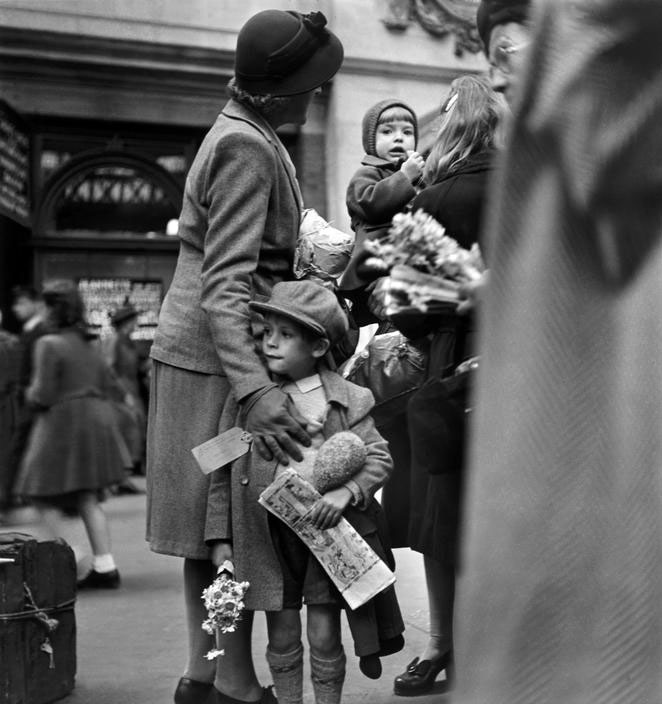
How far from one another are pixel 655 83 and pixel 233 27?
11.4 metres

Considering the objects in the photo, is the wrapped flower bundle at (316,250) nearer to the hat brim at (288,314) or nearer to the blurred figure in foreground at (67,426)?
the hat brim at (288,314)

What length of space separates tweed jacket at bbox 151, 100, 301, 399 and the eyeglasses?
879mm

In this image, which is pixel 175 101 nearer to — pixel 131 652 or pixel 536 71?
pixel 131 652

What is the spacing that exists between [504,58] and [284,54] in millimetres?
883

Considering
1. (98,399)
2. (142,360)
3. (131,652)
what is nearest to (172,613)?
(131,652)

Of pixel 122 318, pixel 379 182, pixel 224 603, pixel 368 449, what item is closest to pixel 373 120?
pixel 379 182

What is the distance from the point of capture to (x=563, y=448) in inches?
67.7

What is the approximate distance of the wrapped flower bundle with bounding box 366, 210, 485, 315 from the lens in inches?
91.1

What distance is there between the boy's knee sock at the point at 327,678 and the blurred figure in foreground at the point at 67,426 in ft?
12.2

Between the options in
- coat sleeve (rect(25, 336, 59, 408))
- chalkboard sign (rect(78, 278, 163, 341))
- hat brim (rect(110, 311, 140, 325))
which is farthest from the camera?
chalkboard sign (rect(78, 278, 163, 341))

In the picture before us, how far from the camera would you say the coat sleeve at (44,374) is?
7254mm

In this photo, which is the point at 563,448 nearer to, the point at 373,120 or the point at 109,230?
the point at 373,120

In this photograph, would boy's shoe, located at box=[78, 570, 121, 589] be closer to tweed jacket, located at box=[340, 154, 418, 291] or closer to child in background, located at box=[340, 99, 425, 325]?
child in background, located at box=[340, 99, 425, 325]

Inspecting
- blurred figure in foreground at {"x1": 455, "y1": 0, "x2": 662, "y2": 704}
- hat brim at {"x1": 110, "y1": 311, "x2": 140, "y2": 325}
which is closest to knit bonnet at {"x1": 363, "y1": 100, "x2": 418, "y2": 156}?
blurred figure in foreground at {"x1": 455, "y1": 0, "x2": 662, "y2": 704}
